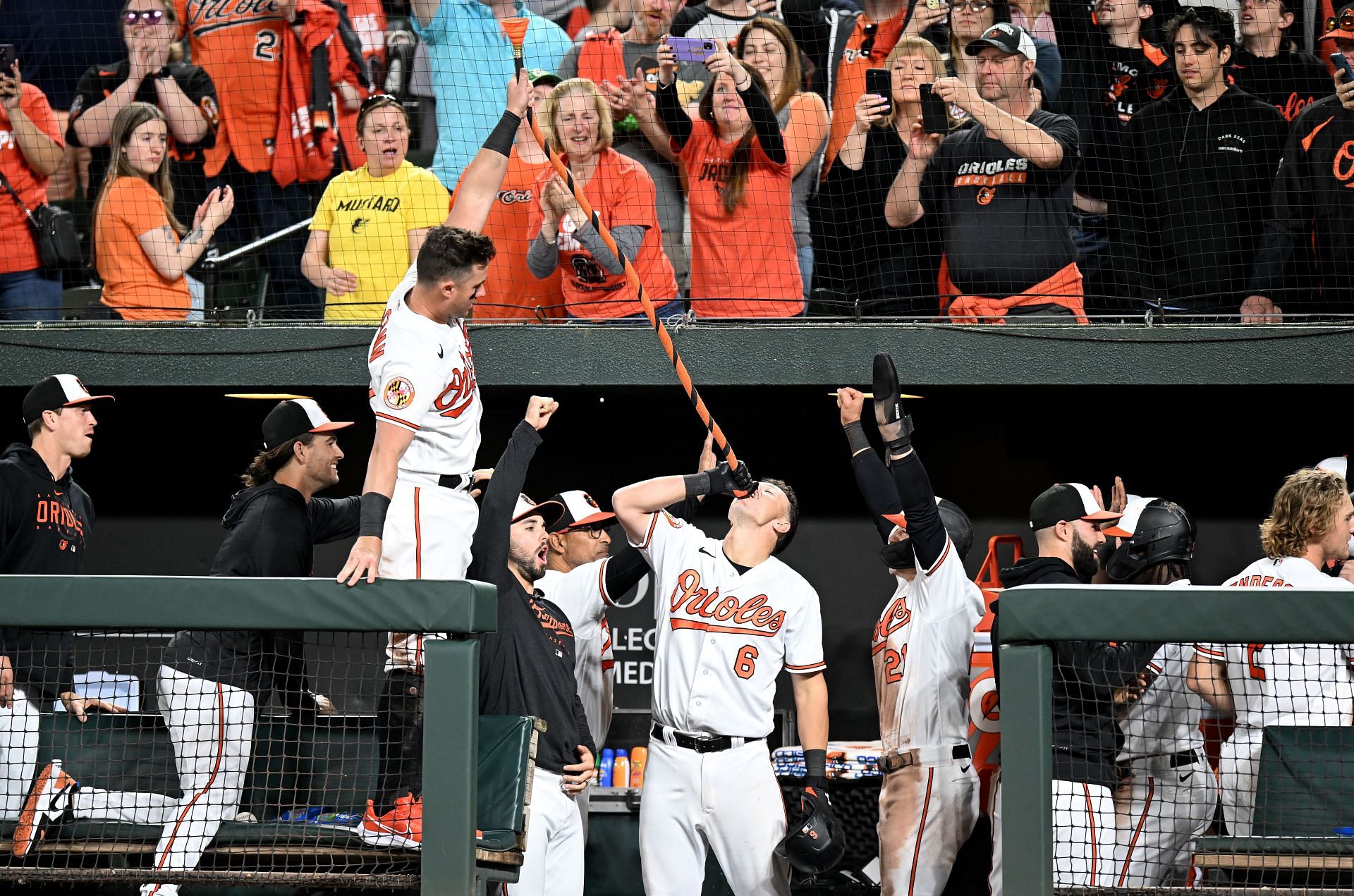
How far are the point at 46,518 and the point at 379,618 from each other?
2.52m

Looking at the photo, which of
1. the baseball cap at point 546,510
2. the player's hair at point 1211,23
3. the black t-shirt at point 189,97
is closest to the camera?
the baseball cap at point 546,510

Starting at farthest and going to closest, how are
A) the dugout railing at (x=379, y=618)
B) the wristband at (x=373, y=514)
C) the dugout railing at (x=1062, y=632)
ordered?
1. the wristband at (x=373, y=514)
2. the dugout railing at (x=379, y=618)
3. the dugout railing at (x=1062, y=632)

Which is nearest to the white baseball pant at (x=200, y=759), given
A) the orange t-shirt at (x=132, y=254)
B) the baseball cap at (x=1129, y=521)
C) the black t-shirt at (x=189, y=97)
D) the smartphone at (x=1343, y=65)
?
the orange t-shirt at (x=132, y=254)

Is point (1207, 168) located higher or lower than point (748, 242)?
higher

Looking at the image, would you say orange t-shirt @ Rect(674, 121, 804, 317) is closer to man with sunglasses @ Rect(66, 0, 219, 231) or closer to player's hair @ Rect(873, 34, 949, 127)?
Answer: player's hair @ Rect(873, 34, 949, 127)

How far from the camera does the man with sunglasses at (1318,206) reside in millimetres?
6023

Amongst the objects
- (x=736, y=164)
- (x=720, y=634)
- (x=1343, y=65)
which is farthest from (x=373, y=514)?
(x=1343, y=65)

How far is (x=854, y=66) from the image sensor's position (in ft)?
21.9

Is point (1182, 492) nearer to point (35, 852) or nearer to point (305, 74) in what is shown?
point (305, 74)

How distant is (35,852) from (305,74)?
4.56 meters

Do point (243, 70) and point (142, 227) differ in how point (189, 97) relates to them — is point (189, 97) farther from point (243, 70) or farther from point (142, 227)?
point (142, 227)

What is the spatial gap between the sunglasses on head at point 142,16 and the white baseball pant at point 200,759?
12.9 ft

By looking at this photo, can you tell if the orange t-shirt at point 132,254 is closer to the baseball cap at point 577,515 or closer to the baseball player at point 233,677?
the baseball player at point 233,677

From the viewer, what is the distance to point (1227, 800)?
421 centimetres
